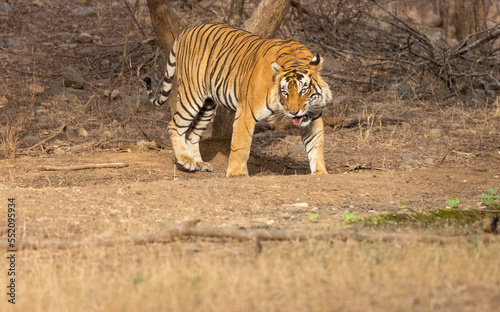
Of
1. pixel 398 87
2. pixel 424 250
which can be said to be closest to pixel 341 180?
pixel 424 250

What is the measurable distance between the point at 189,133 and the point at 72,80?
14.5ft

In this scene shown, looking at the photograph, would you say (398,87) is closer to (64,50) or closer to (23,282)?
(64,50)

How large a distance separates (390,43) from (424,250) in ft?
31.6

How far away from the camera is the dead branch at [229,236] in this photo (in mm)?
4566

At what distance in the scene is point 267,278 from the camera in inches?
149

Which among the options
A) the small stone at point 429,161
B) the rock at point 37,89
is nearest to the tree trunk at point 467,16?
the small stone at point 429,161

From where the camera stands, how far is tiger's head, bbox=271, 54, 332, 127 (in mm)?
6941

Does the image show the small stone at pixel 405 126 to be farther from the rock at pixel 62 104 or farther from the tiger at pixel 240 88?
the rock at pixel 62 104

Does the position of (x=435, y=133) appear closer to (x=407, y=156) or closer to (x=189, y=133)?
(x=407, y=156)

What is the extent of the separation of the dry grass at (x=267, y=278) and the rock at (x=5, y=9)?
1191cm

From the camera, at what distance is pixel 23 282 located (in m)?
4.03

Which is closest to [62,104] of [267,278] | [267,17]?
[267,17]

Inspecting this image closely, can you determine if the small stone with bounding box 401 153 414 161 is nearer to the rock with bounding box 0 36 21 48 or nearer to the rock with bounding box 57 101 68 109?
Result: the rock with bounding box 57 101 68 109

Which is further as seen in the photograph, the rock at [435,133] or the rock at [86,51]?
the rock at [86,51]
